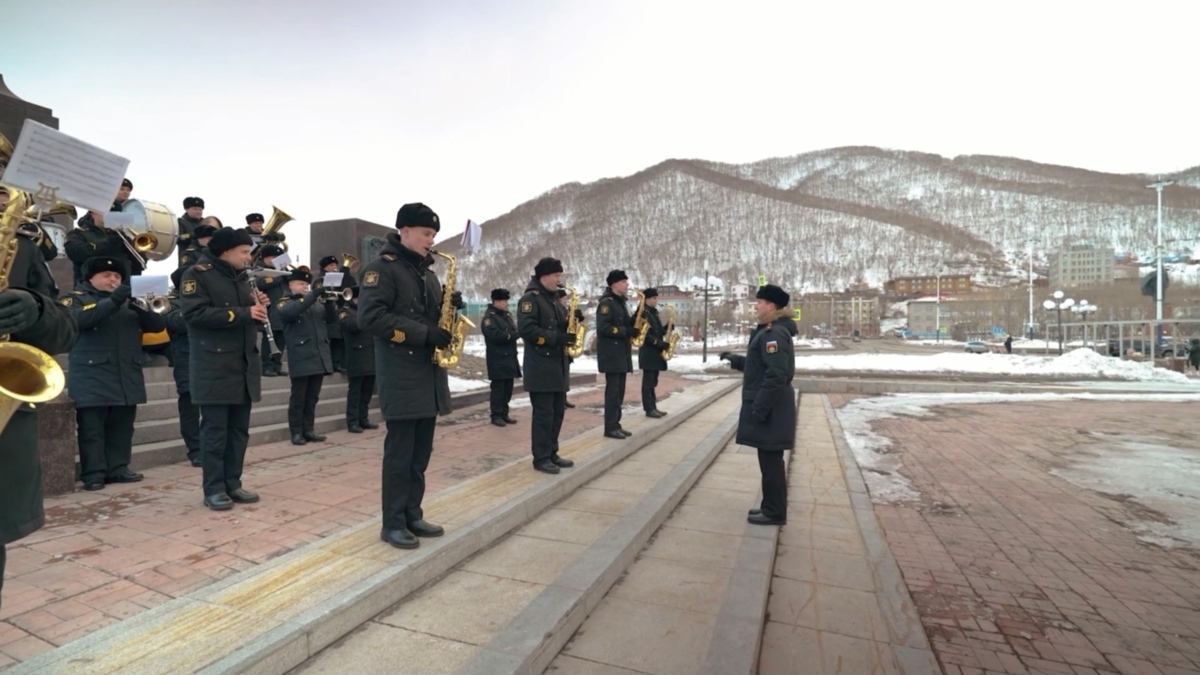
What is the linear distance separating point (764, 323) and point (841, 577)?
2289 mm

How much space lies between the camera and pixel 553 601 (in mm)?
3305

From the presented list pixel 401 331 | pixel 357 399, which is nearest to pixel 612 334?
pixel 357 399

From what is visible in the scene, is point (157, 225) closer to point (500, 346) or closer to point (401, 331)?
point (500, 346)

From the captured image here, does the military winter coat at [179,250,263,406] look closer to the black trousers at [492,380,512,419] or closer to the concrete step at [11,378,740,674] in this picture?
the concrete step at [11,378,740,674]

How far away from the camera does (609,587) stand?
390cm

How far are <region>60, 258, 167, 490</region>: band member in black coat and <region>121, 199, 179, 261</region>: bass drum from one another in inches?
98.5

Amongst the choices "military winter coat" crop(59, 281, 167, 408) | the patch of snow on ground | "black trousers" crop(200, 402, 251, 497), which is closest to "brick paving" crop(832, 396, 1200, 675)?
"black trousers" crop(200, 402, 251, 497)

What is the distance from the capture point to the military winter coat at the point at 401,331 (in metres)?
3.93

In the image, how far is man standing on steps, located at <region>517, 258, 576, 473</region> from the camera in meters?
6.12

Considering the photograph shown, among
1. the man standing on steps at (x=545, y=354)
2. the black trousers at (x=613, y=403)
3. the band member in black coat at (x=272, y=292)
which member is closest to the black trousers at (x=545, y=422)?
the man standing on steps at (x=545, y=354)

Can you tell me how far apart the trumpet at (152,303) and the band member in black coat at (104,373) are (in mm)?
77

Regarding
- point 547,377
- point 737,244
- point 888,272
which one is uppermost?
point 737,244

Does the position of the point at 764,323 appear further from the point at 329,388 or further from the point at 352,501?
the point at 329,388

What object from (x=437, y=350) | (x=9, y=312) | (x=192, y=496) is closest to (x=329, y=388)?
(x=192, y=496)
